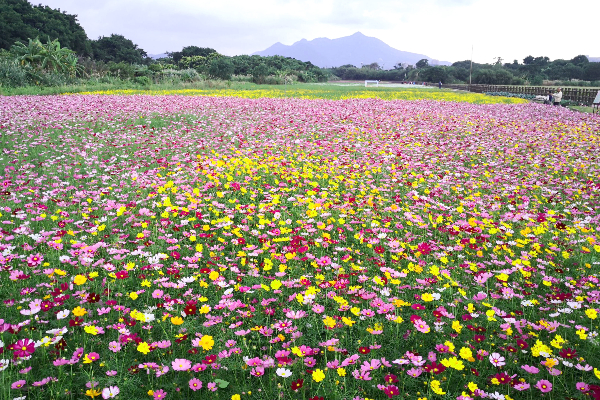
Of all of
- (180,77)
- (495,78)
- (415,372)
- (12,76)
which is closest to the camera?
(415,372)

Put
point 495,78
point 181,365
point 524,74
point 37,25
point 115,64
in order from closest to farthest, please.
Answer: point 181,365 < point 115,64 < point 37,25 < point 495,78 < point 524,74

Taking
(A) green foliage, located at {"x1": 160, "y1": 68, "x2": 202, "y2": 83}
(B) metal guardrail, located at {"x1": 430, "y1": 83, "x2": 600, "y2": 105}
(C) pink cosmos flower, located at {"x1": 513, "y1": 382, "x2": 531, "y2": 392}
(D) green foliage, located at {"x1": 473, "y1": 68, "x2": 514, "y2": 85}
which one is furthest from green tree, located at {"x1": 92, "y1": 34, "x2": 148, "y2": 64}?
(C) pink cosmos flower, located at {"x1": 513, "y1": 382, "x2": 531, "y2": 392}

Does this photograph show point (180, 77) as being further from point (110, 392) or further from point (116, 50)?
point (116, 50)

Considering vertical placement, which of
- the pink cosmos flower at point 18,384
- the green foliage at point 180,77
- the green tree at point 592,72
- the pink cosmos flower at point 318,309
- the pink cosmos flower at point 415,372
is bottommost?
the pink cosmos flower at point 415,372

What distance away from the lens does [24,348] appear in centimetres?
196

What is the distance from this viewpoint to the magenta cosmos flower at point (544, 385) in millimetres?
2018

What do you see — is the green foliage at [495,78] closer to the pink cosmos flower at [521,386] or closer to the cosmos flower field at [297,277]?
the cosmos flower field at [297,277]

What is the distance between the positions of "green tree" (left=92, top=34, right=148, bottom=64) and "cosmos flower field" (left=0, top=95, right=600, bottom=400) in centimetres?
6037

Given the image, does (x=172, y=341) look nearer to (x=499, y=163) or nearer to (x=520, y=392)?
(x=520, y=392)

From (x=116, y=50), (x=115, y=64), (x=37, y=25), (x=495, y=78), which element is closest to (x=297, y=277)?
(x=115, y=64)

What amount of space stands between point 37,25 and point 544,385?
199 ft

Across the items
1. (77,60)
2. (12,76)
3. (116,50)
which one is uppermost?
(116,50)

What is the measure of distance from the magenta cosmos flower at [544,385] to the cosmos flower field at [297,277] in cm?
2

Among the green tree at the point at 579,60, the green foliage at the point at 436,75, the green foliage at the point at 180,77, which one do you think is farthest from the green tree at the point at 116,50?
the green tree at the point at 579,60
